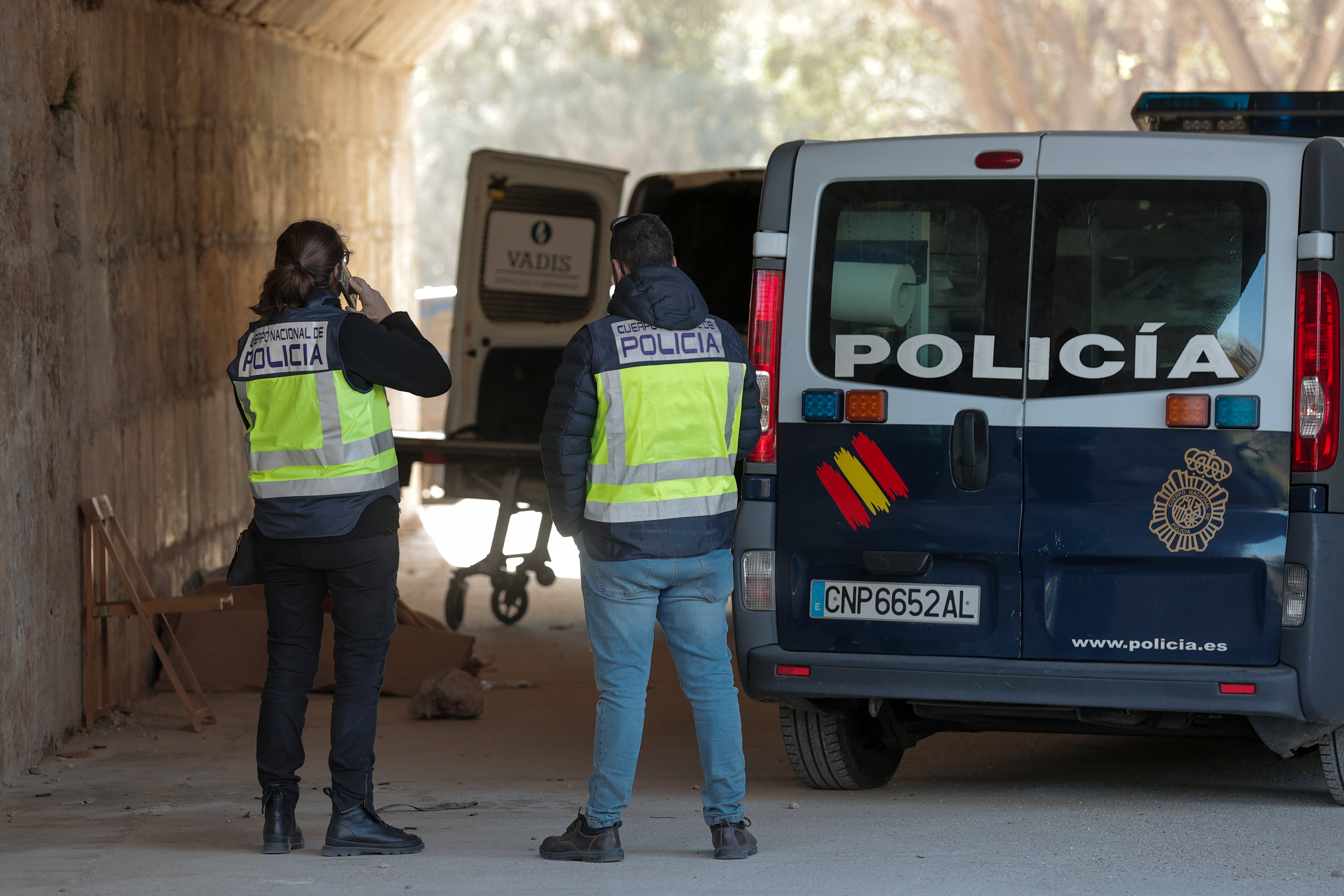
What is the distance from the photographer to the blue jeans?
4.47m

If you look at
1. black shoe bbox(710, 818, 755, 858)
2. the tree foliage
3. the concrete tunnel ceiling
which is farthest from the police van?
the tree foliage

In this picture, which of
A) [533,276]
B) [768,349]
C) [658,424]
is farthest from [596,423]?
[533,276]

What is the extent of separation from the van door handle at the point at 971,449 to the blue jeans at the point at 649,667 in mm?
847

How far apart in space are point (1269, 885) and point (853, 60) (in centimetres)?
3659

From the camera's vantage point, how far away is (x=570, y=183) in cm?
1030

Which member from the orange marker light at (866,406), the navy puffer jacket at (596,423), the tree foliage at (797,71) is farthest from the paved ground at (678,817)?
the tree foliage at (797,71)

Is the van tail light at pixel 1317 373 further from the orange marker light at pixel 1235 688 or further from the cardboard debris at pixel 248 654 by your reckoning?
the cardboard debris at pixel 248 654

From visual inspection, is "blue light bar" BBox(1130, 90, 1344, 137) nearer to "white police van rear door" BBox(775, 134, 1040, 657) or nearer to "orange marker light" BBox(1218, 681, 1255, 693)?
"white police van rear door" BBox(775, 134, 1040, 657)

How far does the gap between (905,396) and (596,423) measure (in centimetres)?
106

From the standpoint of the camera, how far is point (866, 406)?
16.5ft

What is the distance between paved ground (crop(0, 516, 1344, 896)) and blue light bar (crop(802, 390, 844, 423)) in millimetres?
1197

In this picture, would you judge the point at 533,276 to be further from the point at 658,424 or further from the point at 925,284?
the point at 658,424

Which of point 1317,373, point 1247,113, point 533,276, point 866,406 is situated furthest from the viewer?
point 533,276

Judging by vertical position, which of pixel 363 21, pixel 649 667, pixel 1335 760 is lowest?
pixel 1335 760
